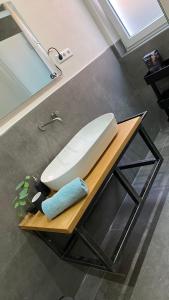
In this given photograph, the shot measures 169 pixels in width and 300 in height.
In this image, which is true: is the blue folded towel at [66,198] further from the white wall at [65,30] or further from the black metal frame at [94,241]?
the white wall at [65,30]

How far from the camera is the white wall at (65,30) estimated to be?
1802 mm

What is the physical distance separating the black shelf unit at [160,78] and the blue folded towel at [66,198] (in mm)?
1454

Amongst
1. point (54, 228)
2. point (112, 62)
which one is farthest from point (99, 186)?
point (112, 62)

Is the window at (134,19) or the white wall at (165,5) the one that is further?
the window at (134,19)

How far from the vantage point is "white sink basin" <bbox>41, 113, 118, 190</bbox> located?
4.50 feet

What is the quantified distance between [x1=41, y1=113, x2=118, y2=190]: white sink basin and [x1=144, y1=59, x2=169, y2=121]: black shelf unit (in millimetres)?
853

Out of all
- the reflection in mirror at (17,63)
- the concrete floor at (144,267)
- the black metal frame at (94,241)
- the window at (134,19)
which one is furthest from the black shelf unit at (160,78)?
the reflection in mirror at (17,63)

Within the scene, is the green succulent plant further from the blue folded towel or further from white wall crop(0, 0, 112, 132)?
white wall crop(0, 0, 112, 132)

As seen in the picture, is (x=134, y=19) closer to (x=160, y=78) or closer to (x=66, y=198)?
(x=160, y=78)

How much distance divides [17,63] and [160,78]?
129 centimetres

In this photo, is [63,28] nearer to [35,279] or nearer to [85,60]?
[85,60]

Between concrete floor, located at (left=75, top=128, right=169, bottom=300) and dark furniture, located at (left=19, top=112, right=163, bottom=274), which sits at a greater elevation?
dark furniture, located at (left=19, top=112, right=163, bottom=274)

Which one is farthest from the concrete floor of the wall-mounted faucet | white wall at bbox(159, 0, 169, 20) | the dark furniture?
white wall at bbox(159, 0, 169, 20)

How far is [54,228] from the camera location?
1221 mm
